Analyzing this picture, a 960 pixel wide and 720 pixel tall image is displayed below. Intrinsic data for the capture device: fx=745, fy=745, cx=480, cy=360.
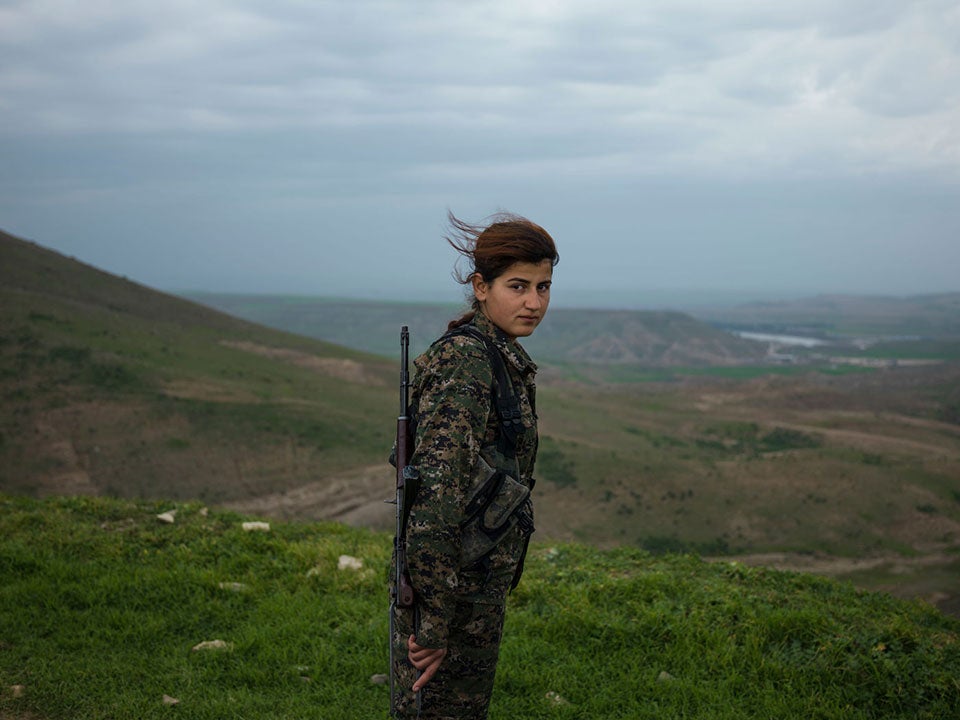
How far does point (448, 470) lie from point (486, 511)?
262mm

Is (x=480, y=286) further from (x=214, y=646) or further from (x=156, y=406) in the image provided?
(x=156, y=406)

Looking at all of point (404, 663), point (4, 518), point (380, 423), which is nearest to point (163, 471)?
point (380, 423)

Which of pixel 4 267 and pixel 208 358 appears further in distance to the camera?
pixel 4 267

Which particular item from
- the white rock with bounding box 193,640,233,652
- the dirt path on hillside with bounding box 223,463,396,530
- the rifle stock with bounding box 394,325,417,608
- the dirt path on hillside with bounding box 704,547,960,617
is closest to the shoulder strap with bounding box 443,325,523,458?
the rifle stock with bounding box 394,325,417,608

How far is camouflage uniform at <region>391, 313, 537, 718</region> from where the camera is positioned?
2.71 m

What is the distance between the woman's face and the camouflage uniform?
7 cm

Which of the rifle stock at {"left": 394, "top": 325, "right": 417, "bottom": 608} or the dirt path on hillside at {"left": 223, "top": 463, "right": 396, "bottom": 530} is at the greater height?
the rifle stock at {"left": 394, "top": 325, "right": 417, "bottom": 608}

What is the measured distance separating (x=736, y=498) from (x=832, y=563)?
5.36 meters

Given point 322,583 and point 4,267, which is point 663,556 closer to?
point 322,583

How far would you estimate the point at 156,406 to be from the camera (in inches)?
1135

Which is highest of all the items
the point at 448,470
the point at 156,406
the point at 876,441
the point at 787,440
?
the point at 448,470

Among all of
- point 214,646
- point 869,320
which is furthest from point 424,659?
point 869,320

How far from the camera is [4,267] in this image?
42.2 meters

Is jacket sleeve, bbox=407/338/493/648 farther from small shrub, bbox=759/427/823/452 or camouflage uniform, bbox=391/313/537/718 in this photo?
small shrub, bbox=759/427/823/452
